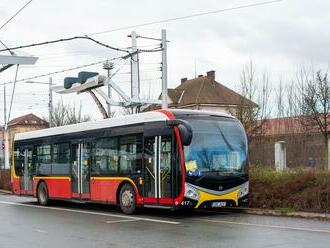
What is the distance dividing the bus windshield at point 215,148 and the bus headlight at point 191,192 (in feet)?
1.19

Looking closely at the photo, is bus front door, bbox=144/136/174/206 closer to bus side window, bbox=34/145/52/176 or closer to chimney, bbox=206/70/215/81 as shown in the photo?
bus side window, bbox=34/145/52/176

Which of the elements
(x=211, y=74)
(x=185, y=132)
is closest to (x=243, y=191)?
(x=185, y=132)

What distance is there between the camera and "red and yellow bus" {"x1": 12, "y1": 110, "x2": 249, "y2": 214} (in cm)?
1617

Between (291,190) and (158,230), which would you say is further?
(291,190)

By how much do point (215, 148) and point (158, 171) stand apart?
169 cm

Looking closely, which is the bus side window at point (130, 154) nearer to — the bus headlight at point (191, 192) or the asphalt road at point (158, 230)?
the asphalt road at point (158, 230)

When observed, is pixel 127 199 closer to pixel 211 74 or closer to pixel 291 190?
pixel 291 190

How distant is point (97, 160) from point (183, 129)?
15.6ft

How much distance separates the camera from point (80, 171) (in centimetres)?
2059

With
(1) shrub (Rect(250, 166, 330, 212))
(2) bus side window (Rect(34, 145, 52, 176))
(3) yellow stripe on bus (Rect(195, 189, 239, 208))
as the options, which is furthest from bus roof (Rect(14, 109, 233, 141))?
(1) shrub (Rect(250, 166, 330, 212))

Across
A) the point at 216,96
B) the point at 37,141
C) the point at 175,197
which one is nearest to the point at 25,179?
the point at 37,141

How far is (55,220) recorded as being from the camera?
16.9 meters

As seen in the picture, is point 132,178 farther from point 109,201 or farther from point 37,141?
point 37,141

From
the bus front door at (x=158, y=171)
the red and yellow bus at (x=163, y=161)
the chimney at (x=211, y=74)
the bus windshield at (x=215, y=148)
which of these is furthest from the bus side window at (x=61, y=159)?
the chimney at (x=211, y=74)
